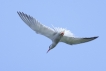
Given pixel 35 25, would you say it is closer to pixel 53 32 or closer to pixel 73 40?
pixel 53 32

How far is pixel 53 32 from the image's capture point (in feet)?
53.5

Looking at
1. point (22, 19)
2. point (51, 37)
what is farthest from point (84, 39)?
point (22, 19)

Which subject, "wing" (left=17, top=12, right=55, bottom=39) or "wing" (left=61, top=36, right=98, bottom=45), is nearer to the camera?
"wing" (left=17, top=12, right=55, bottom=39)

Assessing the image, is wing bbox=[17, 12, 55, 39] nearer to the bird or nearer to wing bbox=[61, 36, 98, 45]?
the bird

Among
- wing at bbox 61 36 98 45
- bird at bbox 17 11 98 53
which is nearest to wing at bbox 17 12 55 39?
bird at bbox 17 11 98 53

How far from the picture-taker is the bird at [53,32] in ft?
52.3

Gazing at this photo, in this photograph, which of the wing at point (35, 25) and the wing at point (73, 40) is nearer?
the wing at point (35, 25)

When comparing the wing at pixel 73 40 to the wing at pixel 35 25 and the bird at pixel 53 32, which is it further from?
the wing at pixel 35 25

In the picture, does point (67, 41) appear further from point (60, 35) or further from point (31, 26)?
point (31, 26)

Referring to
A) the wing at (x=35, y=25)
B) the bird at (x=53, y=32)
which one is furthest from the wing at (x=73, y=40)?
the wing at (x=35, y=25)

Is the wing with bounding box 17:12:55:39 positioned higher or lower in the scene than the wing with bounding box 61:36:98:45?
lower

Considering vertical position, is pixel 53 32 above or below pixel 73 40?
below

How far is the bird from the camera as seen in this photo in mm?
15945

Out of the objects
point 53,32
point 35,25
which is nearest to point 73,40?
point 53,32
